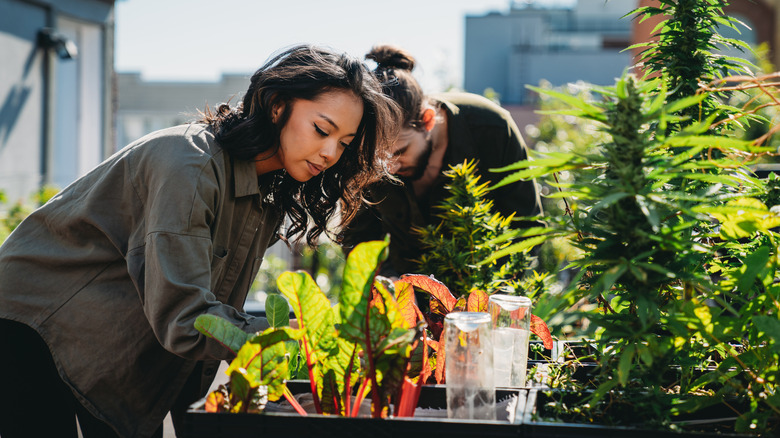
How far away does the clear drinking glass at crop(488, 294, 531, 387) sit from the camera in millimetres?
1140

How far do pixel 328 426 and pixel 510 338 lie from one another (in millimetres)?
377

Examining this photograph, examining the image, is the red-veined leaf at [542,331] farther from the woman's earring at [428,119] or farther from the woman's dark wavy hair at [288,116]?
the woman's earring at [428,119]

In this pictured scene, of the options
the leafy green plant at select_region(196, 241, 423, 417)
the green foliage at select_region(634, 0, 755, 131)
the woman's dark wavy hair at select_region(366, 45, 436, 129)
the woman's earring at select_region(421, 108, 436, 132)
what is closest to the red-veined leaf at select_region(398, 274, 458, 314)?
the leafy green plant at select_region(196, 241, 423, 417)

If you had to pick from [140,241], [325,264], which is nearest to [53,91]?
[325,264]

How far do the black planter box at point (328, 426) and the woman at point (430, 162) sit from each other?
1.30 meters

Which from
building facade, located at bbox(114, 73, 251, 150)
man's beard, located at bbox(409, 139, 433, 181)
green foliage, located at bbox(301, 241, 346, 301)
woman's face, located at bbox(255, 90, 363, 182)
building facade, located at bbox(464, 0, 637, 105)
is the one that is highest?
building facade, located at bbox(464, 0, 637, 105)

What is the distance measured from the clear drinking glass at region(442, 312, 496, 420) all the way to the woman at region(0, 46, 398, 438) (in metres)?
0.51

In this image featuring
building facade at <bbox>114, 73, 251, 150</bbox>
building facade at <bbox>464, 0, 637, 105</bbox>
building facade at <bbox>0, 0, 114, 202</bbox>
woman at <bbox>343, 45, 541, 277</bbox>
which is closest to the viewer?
woman at <bbox>343, 45, 541, 277</bbox>

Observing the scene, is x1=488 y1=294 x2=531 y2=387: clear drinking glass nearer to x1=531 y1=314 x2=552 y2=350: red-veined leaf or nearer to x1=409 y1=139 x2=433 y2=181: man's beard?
x1=531 y1=314 x2=552 y2=350: red-veined leaf

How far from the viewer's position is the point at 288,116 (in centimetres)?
158

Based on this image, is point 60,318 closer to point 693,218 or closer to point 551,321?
point 551,321

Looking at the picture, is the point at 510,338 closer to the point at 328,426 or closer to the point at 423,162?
the point at 328,426

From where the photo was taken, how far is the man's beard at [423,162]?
230cm

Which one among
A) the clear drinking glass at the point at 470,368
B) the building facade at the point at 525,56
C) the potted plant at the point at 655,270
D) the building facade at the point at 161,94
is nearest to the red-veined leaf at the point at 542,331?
the potted plant at the point at 655,270
